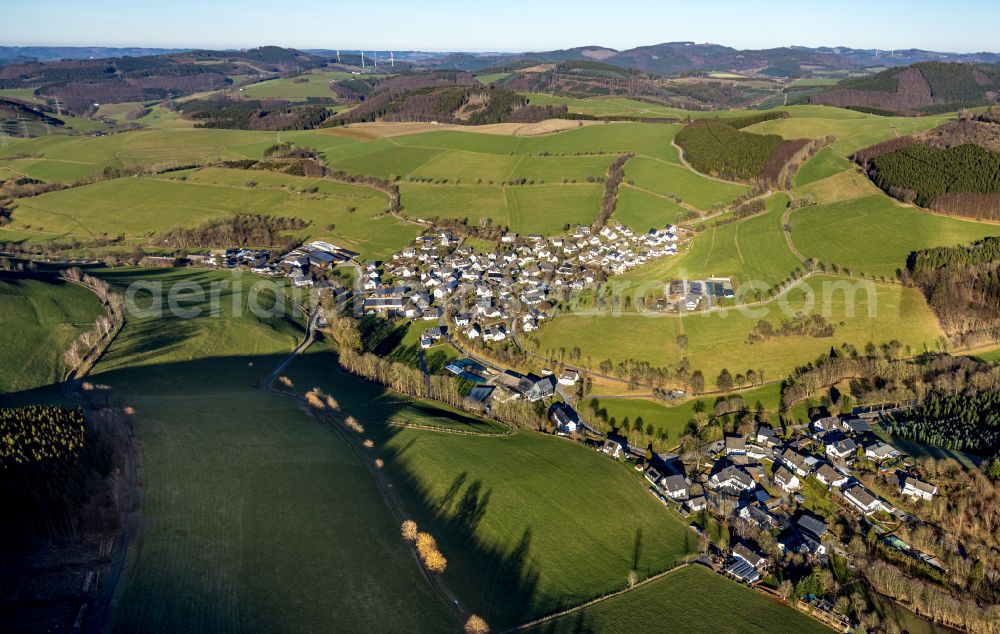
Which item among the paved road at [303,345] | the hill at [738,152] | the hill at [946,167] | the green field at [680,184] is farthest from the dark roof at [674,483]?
the hill at [738,152]

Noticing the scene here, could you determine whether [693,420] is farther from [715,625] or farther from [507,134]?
[507,134]

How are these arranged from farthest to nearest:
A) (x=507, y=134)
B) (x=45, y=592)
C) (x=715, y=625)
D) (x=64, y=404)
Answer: (x=507, y=134) → (x=64, y=404) → (x=715, y=625) → (x=45, y=592)

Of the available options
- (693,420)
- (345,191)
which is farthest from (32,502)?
(345,191)

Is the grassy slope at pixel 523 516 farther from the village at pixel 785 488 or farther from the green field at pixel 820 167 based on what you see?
the green field at pixel 820 167

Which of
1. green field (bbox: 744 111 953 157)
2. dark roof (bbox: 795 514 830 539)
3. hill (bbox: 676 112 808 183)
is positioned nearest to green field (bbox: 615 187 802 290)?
hill (bbox: 676 112 808 183)

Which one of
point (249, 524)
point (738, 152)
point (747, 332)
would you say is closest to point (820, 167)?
point (738, 152)

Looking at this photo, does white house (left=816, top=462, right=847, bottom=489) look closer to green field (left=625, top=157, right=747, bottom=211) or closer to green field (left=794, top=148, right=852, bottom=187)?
green field (left=625, top=157, right=747, bottom=211)

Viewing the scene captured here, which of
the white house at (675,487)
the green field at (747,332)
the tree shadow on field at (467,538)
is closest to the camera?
the tree shadow on field at (467,538)

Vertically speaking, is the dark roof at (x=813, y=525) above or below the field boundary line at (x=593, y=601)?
above

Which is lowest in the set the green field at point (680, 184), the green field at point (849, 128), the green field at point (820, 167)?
the green field at point (680, 184)
